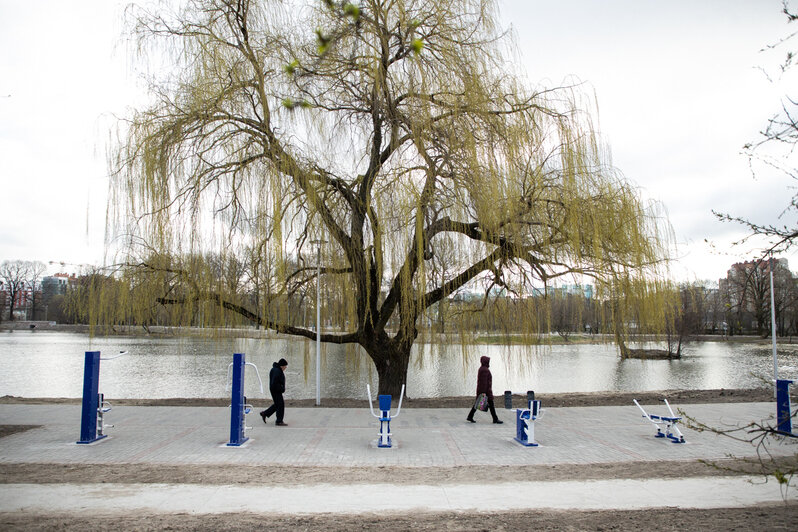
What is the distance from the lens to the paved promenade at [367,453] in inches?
223

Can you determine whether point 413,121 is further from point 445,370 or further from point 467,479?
point 445,370

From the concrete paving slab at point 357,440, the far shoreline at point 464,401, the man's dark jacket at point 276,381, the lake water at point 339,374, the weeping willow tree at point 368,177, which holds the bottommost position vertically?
the lake water at point 339,374

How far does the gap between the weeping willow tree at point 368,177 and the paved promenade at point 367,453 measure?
229 cm

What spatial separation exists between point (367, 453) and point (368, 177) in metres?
5.77

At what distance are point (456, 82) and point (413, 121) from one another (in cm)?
127

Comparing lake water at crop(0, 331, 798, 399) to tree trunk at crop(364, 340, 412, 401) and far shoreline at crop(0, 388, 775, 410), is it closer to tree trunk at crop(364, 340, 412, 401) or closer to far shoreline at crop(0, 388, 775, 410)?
tree trunk at crop(364, 340, 412, 401)

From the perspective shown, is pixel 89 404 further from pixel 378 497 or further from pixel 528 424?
pixel 528 424

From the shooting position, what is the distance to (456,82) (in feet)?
35.2

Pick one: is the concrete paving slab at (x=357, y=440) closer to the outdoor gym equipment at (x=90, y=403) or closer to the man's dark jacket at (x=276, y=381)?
the outdoor gym equipment at (x=90, y=403)

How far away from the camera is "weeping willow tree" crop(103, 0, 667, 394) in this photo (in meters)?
10.2

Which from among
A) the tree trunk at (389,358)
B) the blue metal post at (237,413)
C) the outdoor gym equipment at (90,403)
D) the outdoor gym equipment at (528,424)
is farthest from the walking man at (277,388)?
the outdoor gym equipment at (528,424)

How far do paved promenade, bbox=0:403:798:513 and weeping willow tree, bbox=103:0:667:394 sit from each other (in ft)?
7.50

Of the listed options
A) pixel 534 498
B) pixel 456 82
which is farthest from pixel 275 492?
pixel 456 82

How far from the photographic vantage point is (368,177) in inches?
441
